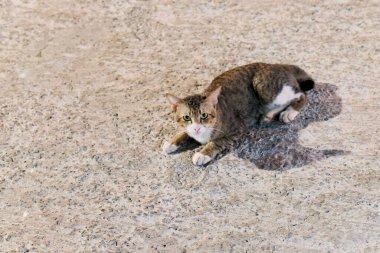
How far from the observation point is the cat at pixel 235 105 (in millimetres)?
4016

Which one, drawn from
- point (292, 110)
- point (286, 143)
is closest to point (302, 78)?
point (292, 110)

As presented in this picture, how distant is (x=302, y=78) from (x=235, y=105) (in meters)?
0.65

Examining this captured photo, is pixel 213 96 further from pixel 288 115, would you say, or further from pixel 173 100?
pixel 288 115

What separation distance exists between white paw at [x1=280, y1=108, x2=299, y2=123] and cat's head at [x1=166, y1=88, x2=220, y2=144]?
2.05ft

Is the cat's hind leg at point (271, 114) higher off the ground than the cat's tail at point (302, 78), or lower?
lower

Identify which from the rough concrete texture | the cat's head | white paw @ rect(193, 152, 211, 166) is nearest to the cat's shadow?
the rough concrete texture

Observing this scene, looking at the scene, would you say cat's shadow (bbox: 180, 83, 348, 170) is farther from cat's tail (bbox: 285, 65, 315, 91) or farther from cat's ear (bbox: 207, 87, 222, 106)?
cat's ear (bbox: 207, 87, 222, 106)

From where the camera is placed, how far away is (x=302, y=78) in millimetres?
4621

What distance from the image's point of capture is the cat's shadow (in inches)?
164

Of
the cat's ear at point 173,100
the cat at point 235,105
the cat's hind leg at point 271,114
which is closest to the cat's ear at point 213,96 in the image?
the cat at point 235,105

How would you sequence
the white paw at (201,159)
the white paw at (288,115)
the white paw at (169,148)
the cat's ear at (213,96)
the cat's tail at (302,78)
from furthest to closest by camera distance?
the cat's tail at (302,78) < the white paw at (288,115) < the white paw at (169,148) < the white paw at (201,159) < the cat's ear at (213,96)

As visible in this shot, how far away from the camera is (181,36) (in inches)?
215

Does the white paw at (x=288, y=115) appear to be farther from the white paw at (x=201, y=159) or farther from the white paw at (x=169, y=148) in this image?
the white paw at (x=169, y=148)

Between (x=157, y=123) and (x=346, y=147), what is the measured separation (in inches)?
52.4
